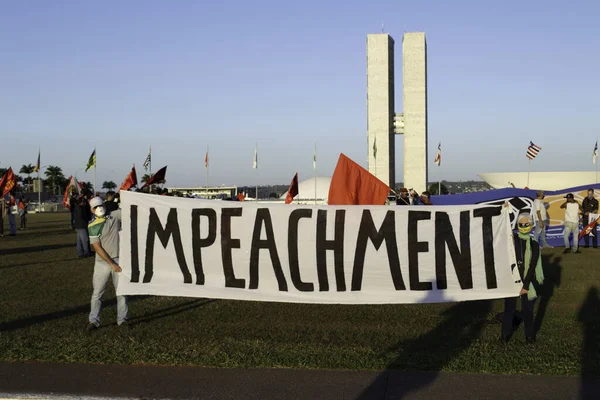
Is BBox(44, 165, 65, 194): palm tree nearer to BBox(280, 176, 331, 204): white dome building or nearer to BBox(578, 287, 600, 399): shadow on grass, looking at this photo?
BBox(280, 176, 331, 204): white dome building

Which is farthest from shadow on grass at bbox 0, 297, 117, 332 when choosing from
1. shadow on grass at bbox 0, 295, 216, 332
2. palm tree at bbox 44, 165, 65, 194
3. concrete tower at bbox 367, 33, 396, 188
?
palm tree at bbox 44, 165, 65, 194

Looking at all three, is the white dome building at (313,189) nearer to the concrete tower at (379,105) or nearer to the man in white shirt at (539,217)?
the concrete tower at (379,105)

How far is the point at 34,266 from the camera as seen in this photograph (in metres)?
17.7

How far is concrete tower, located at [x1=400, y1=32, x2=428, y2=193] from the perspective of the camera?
7744 cm

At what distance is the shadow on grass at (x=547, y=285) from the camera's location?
33.9 ft

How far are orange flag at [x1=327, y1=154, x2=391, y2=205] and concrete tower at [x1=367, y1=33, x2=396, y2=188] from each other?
208ft

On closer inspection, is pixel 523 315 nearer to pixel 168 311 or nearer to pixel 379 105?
pixel 168 311

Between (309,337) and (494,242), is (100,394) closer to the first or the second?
(309,337)

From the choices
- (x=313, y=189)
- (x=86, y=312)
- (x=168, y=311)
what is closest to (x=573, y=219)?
(x=168, y=311)

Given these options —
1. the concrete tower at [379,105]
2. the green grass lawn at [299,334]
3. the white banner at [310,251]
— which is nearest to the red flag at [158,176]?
the green grass lawn at [299,334]

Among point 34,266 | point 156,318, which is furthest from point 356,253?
point 34,266

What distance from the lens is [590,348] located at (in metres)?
8.21

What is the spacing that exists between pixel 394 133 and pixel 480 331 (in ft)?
235

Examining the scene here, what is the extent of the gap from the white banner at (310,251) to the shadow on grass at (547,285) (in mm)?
1416
